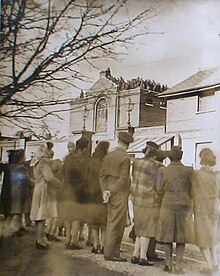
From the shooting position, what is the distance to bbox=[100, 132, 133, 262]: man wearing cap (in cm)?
99

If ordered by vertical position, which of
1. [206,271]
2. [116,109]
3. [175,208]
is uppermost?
[116,109]

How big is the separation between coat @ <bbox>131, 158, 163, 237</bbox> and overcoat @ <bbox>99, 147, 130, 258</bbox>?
0.02m

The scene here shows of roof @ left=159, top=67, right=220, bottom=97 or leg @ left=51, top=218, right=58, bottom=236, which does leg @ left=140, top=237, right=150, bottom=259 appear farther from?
roof @ left=159, top=67, right=220, bottom=97

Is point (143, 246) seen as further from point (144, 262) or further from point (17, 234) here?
point (17, 234)

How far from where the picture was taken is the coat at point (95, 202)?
999 millimetres

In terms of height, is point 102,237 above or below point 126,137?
below

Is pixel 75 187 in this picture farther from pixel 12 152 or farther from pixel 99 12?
pixel 99 12

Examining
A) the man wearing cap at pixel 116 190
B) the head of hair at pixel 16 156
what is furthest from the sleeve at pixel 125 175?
the head of hair at pixel 16 156

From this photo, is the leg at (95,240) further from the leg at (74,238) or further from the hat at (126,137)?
the hat at (126,137)

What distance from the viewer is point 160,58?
3.41 feet

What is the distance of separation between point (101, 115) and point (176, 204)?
25 centimetres

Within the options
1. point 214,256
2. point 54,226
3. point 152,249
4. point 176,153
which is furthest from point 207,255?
point 54,226

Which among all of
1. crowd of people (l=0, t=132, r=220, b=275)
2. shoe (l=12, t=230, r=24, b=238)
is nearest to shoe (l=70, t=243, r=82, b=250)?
crowd of people (l=0, t=132, r=220, b=275)

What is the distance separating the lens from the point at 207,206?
40.3 inches
